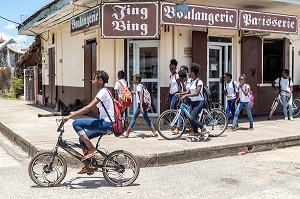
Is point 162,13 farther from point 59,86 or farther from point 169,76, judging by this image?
point 59,86

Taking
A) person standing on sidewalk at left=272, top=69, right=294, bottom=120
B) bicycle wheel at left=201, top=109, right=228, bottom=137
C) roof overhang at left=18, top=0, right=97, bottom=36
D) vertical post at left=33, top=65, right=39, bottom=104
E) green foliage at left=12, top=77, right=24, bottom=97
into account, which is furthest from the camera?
green foliage at left=12, top=77, right=24, bottom=97

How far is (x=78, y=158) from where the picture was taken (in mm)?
6062

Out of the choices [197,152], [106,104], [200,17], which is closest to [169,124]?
[197,152]

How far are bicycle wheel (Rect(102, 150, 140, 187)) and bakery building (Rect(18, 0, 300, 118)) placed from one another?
14.2ft

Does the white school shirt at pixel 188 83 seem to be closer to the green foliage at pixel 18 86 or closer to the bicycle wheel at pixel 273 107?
the bicycle wheel at pixel 273 107

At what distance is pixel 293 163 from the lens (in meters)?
7.78

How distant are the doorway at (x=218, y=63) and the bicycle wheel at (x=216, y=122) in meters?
2.63

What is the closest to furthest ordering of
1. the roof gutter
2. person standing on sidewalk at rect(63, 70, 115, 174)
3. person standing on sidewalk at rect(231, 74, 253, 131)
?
person standing on sidewalk at rect(63, 70, 115, 174) < person standing on sidewalk at rect(231, 74, 253, 131) < the roof gutter

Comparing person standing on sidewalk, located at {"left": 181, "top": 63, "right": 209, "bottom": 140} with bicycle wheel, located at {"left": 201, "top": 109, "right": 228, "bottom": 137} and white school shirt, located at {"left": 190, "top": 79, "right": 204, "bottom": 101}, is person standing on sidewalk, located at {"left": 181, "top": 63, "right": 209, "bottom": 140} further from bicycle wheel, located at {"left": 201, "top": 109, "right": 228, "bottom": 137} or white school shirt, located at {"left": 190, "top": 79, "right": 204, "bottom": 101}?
bicycle wheel, located at {"left": 201, "top": 109, "right": 228, "bottom": 137}

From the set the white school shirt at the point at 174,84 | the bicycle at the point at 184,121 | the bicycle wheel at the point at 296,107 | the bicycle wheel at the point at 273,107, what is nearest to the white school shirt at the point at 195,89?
the bicycle at the point at 184,121

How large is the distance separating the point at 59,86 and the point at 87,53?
394 cm

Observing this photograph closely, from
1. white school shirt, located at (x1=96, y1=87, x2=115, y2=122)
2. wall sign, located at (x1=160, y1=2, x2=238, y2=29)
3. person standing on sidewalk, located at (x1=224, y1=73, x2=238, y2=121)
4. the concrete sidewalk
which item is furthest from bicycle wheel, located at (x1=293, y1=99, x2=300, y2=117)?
white school shirt, located at (x1=96, y1=87, x2=115, y2=122)

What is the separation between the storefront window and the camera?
13445 millimetres

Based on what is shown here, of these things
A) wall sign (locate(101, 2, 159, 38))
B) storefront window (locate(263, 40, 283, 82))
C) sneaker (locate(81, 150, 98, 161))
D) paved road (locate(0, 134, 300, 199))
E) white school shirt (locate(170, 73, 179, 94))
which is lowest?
paved road (locate(0, 134, 300, 199))
